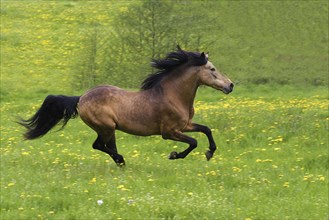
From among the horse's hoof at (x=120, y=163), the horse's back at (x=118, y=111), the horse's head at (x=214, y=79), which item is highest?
the horse's head at (x=214, y=79)

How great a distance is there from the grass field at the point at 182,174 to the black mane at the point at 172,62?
1.77 metres

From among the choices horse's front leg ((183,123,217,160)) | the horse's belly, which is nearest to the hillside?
the horse's belly

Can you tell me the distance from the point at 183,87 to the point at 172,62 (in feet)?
Result: 2.01

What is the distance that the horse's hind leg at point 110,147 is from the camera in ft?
41.5

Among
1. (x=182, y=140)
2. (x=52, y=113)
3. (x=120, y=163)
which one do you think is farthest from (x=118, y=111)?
(x=52, y=113)

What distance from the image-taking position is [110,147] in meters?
12.9

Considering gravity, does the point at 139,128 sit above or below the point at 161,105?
below

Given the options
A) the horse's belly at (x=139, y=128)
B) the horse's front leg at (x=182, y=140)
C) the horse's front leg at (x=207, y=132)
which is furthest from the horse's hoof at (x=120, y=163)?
the horse's front leg at (x=207, y=132)

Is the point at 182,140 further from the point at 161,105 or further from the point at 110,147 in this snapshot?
the point at 110,147

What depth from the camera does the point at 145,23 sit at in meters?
29.7

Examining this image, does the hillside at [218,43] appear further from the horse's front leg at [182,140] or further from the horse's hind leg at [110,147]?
the horse's front leg at [182,140]

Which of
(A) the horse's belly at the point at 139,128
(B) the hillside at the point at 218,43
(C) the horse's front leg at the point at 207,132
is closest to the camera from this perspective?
(C) the horse's front leg at the point at 207,132

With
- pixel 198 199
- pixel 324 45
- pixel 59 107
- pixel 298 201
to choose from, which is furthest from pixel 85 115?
pixel 324 45

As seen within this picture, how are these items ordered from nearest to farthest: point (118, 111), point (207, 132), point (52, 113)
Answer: point (207, 132)
point (118, 111)
point (52, 113)
